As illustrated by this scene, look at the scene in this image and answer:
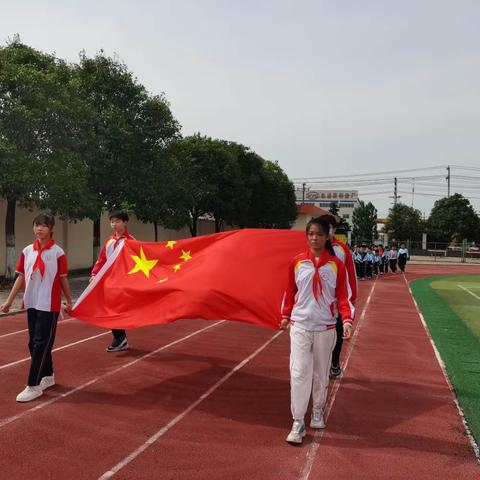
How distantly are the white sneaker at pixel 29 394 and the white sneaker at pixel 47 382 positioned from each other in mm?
105

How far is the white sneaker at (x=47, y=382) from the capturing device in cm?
Answer: 571

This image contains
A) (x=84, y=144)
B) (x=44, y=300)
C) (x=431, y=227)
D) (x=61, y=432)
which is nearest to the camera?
(x=61, y=432)

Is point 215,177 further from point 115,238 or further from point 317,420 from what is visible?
point 317,420

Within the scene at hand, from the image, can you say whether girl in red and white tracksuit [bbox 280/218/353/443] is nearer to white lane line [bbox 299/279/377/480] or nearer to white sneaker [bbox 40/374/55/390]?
white lane line [bbox 299/279/377/480]

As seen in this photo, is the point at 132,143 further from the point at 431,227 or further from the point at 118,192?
the point at 431,227

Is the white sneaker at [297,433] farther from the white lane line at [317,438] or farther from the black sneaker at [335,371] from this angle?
the black sneaker at [335,371]

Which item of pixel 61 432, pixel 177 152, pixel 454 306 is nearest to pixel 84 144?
pixel 177 152

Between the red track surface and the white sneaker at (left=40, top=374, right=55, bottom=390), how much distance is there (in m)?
0.11

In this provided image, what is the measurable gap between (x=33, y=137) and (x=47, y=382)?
12.1m

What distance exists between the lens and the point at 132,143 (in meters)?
21.0

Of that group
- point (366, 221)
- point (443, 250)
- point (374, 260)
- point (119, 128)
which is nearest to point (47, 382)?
point (119, 128)

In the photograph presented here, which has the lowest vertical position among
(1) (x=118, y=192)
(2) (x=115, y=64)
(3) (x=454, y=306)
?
(3) (x=454, y=306)

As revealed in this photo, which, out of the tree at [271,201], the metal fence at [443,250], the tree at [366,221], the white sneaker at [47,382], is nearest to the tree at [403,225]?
the metal fence at [443,250]

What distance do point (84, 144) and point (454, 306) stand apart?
1261 cm
